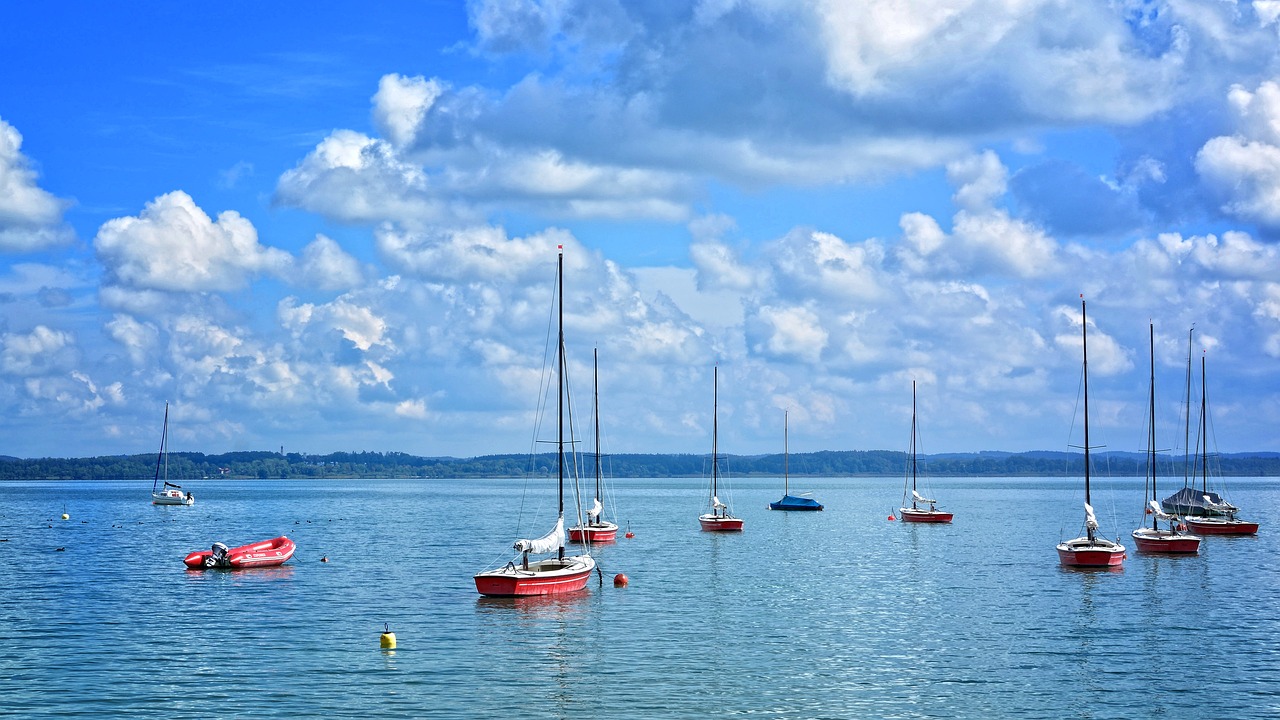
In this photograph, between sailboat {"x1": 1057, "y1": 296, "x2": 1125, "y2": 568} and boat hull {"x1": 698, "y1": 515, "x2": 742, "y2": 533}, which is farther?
boat hull {"x1": 698, "y1": 515, "x2": 742, "y2": 533}

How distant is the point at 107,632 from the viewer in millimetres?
52688

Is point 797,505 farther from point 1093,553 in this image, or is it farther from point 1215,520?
point 1093,553

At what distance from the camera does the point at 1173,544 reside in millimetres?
86938

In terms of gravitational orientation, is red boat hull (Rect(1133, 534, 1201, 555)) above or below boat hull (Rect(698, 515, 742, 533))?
above

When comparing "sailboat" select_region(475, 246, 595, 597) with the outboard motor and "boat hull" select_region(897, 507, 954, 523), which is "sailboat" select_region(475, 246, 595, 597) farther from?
"boat hull" select_region(897, 507, 954, 523)

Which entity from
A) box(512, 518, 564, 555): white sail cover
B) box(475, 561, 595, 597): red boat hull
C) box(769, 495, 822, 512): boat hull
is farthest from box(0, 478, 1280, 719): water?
box(769, 495, 822, 512): boat hull

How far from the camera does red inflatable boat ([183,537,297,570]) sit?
3189 inches

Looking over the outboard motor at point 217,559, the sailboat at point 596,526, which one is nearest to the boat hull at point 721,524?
the sailboat at point 596,526

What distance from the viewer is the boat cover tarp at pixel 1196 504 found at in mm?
120812

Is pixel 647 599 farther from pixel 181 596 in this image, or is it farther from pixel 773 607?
pixel 181 596

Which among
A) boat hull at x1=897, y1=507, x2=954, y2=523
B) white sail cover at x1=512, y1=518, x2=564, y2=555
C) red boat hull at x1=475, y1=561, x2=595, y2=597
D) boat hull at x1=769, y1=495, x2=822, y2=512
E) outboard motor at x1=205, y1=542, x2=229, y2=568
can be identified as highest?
white sail cover at x1=512, y1=518, x2=564, y2=555

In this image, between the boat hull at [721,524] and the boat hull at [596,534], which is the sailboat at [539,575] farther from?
the boat hull at [721,524]

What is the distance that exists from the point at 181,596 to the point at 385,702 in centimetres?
3364

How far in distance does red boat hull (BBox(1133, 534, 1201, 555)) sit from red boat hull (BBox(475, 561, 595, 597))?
159ft
